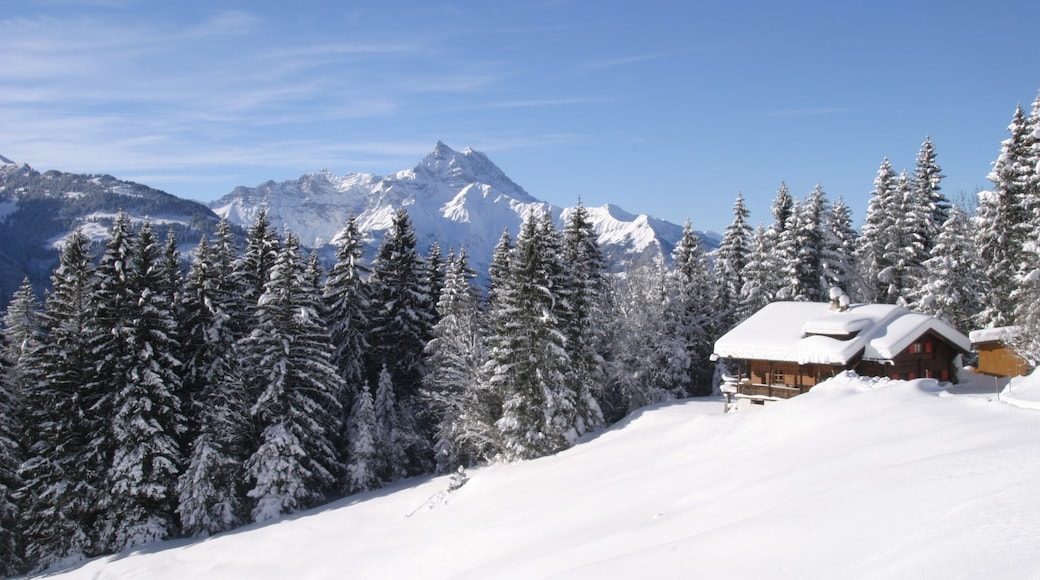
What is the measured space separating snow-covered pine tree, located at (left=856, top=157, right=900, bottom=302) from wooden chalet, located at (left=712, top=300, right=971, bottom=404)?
11.8 meters

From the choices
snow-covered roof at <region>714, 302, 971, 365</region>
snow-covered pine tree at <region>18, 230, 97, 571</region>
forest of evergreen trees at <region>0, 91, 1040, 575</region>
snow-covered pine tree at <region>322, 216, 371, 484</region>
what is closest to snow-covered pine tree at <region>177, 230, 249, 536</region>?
forest of evergreen trees at <region>0, 91, 1040, 575</region>

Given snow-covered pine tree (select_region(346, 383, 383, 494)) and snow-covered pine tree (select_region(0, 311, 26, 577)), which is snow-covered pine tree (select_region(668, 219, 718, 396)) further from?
snow-covered pine tree (select_region(0, 311, 26, 577))

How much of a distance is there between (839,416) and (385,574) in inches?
605

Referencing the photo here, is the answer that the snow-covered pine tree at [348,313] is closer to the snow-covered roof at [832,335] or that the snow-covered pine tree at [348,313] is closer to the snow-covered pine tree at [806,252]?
the snow-covered roof at [832,335]

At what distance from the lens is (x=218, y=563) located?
87.3 ft

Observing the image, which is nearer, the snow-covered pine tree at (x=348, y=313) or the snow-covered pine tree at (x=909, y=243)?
the snow-covered pine tree at (x=348, y=313)

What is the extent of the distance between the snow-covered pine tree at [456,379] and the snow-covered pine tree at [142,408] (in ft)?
44.2

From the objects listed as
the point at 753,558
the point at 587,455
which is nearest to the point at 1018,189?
the point at 587,455

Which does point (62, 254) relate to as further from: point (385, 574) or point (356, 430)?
point (385, 574)

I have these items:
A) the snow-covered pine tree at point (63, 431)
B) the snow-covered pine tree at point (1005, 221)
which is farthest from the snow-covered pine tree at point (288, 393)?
the snow-covered pine tree at point (1005, 221)

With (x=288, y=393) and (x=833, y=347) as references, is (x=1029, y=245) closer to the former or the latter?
(x=833, y=347)

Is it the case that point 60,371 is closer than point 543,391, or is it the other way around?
point 60,371

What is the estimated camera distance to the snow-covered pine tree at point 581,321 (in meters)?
38.0

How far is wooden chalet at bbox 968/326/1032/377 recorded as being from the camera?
32688 millimetres
